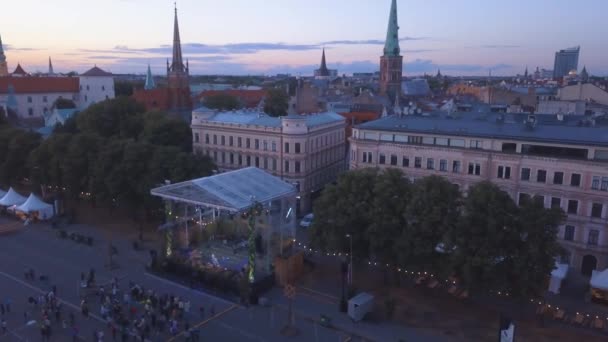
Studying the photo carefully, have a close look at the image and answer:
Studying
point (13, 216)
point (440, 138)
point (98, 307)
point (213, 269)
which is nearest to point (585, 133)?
point (440, 138)

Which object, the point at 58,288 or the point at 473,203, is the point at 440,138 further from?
the point at 58,288

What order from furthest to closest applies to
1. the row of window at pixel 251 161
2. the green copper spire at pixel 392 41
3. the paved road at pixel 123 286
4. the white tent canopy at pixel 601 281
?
the green copper spire at pixel 392 41
the row of window at pixel 251 161
the white tent canopy at pixel 601 281
the paved road at pixel 123 286

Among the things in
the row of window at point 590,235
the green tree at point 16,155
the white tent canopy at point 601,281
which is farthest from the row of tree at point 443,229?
the green tree at point 16,155

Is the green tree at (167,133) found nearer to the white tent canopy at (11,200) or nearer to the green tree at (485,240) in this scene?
the white tent canopy at (11,200)

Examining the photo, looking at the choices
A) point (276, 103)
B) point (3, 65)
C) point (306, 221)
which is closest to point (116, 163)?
→ point (306, 221)

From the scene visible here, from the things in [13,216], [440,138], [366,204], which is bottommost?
[13,216]
